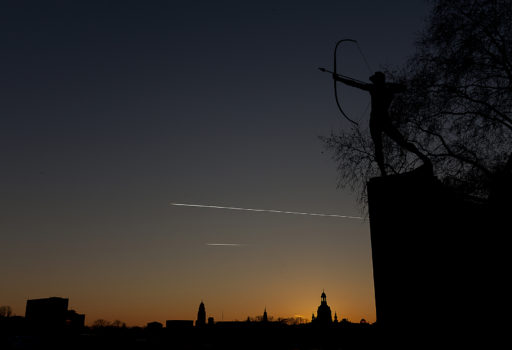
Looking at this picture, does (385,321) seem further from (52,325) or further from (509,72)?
(52,325)

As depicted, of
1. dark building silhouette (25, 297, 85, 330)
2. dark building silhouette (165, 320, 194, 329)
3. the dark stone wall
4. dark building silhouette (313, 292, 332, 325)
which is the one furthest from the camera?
dark building silhouette (165, 320, 194, 329)

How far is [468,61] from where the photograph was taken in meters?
15.8

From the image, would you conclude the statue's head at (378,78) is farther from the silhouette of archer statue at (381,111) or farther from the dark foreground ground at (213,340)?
the dark foreground ground at (213,340)

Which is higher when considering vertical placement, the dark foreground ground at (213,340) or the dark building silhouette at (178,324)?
the dark building silhouette at (178,324)

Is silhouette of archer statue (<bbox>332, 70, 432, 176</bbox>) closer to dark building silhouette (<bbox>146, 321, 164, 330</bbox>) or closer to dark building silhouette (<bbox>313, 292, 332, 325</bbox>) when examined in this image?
dark building silhouette (<bbox>313, 292, 332, 325</bbox>)

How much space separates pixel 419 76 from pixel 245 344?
325ft

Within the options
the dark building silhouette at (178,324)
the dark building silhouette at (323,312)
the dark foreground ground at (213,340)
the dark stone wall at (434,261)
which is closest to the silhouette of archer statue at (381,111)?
the dark stone wall at (434,261)

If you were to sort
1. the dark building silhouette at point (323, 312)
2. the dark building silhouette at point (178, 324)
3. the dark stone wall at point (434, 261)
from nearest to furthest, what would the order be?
1. the dark stone wall at point (434, 261)
2. the dark building silhouette at point (323, 312)
3. the dark building silhouette at point (178, 324)

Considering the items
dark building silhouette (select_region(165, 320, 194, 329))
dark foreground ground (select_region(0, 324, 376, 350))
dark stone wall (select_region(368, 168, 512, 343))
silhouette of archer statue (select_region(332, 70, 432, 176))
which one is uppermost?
silhouette of archer statue (select_region(332, 70, 432, 176))

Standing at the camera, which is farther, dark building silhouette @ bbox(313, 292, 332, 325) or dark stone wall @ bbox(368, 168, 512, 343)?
dark building silhouette @ bbox(313, 292, 332, 325)

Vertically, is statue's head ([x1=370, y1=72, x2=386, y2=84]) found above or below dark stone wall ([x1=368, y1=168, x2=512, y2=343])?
above

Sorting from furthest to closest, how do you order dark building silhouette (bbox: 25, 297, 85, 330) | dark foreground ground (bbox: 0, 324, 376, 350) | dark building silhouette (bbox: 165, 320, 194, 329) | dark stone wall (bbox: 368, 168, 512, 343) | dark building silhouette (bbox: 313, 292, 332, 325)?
dark building silhouette (bbox: 165, 320, 194, 329)
dark building silhouette (bbox: 25, 297, 85, 330)
dark building silhouette (bbox: 313, 292, 332, 325)
dark foreground ground (bbox: 0, 324, 376, 350)
dark stone wall (bbox: 368, 168, 512, 343)

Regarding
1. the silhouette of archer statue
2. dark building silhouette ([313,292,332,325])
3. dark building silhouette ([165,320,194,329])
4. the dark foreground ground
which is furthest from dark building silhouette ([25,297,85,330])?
the silhouette of archer statue

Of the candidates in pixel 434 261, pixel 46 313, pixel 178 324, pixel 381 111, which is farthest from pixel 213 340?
pixel 434 261
